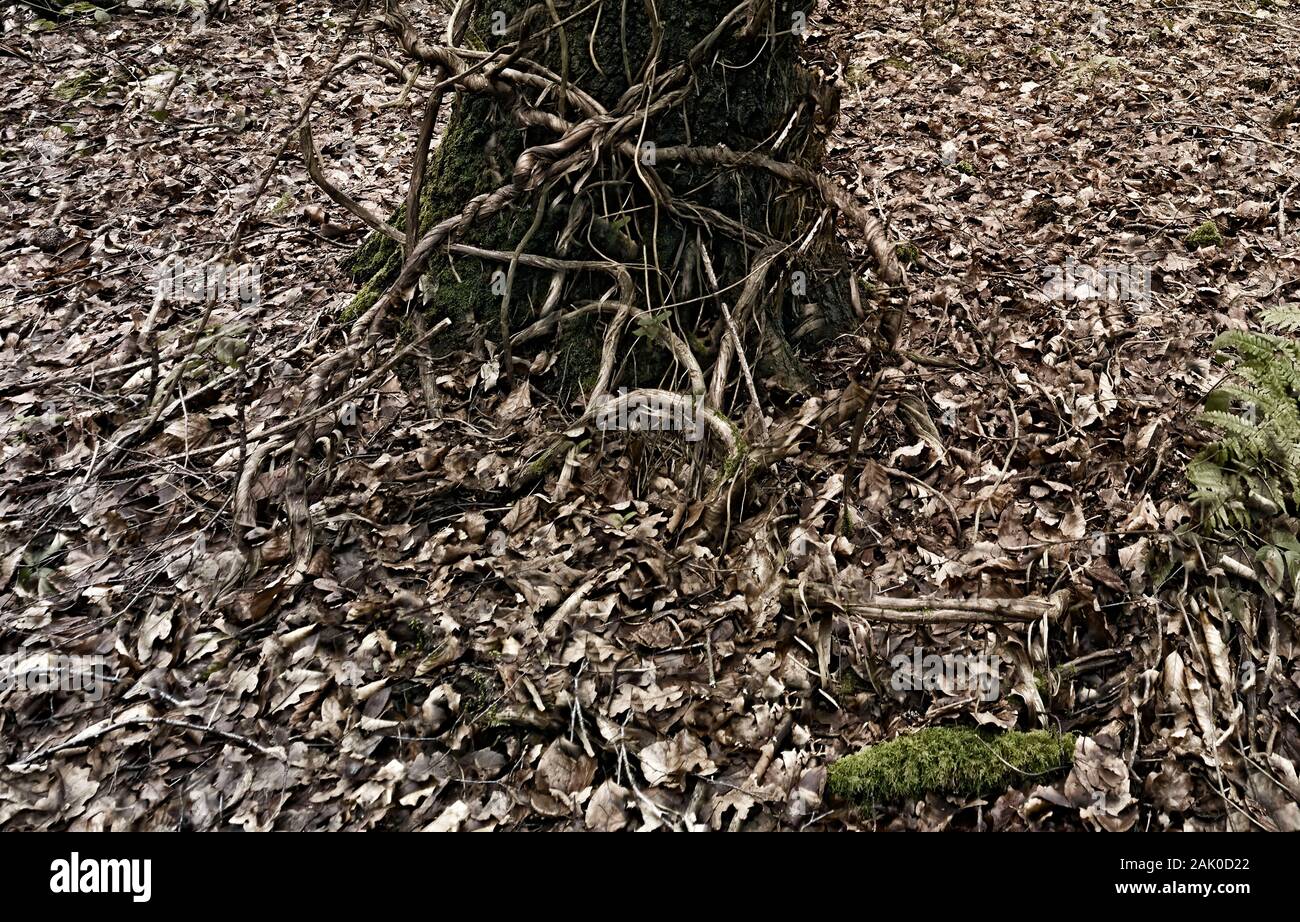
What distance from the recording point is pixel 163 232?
5160 millimetres

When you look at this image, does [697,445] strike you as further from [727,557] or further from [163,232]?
[163,232]

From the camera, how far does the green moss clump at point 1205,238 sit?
462 cm

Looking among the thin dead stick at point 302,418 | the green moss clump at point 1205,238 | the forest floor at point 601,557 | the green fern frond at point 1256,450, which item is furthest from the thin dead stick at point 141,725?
the green moss clump at point 1205,238

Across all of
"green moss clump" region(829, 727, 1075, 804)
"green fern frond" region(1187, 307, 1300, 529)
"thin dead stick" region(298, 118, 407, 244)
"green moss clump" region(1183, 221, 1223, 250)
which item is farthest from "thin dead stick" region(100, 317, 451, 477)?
"green moss clump" region(1183, 221, 1223, 250)

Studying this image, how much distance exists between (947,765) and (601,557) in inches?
52.3

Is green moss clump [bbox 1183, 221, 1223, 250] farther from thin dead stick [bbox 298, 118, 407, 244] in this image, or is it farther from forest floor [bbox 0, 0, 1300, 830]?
thin dead stick [bbox 298, 118, 407, 244]

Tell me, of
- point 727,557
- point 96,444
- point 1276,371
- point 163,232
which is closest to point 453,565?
point 727,557

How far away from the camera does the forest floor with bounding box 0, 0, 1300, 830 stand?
102 inches

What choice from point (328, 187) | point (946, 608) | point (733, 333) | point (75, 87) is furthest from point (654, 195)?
point (75, 87)

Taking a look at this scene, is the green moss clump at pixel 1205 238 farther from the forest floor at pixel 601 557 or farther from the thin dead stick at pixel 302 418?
the thin dead stick at pixel 302 418

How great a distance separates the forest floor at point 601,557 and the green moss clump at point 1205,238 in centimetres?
9

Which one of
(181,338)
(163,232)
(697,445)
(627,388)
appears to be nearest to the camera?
(697,445)

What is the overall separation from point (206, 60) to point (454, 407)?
5.29 m

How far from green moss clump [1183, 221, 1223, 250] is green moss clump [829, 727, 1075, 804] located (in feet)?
10.6
